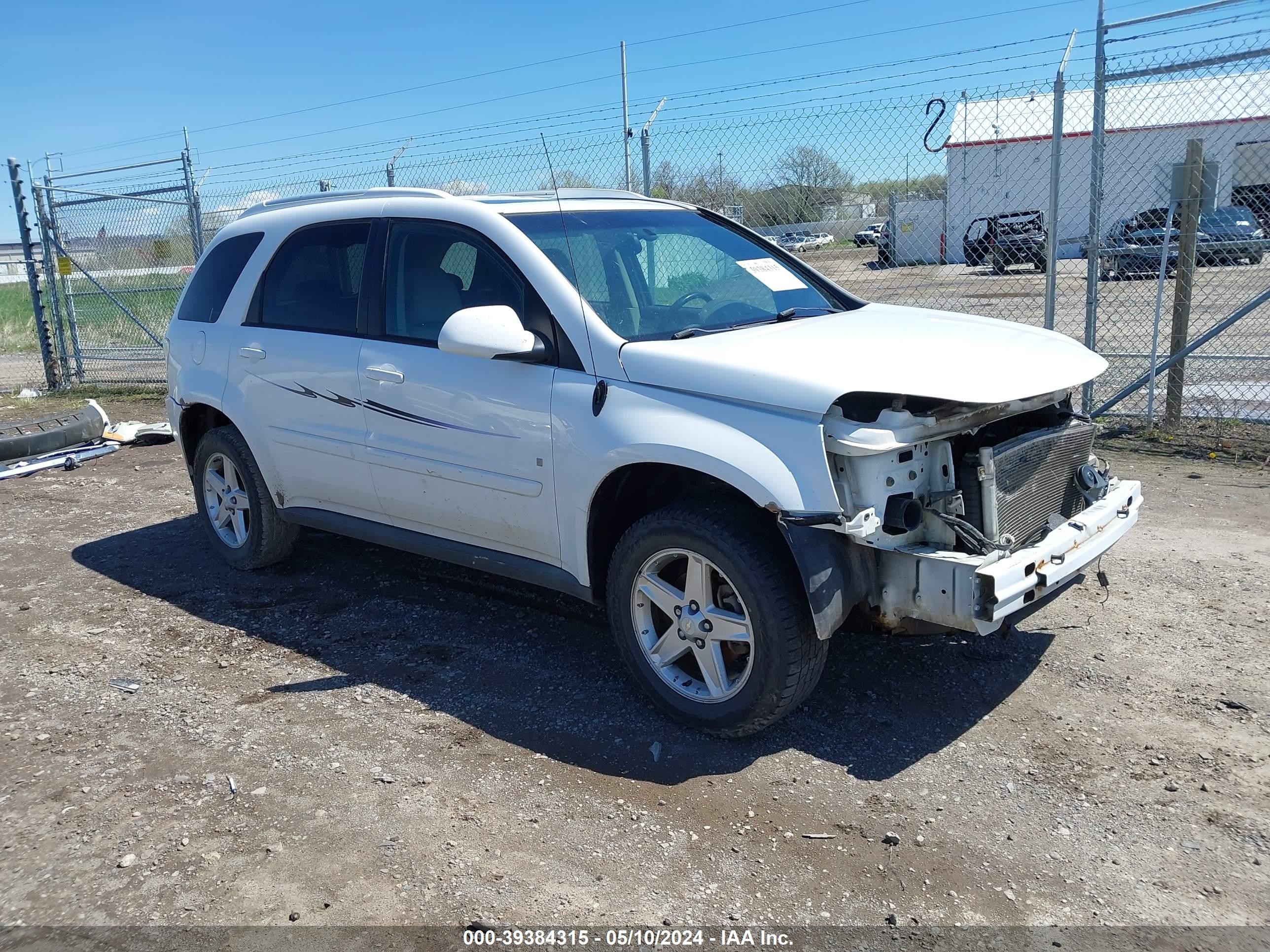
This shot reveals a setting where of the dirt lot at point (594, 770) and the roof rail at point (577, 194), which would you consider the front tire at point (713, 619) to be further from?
the roof rail at point (577, 194)

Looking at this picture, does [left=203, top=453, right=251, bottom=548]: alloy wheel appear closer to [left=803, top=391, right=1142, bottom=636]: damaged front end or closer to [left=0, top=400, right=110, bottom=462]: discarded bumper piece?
[left=803, top=391, right=1142, bottom=636]: damaged front end

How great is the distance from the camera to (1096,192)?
24.9 feet

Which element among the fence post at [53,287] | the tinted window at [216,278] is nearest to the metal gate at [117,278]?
the fence post at [53,287]

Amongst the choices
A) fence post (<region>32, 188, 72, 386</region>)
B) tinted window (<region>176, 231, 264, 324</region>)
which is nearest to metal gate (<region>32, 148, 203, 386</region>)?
fence post (<region>32, 188, 72, 386</region>)

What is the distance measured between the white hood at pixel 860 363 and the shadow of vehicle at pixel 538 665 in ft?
3.59

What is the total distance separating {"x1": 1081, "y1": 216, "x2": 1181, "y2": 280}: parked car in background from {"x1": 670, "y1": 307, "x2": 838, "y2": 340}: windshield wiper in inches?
160

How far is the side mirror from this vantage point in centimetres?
391

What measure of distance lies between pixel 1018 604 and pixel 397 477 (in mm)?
2702

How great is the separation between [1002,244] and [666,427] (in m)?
7.64

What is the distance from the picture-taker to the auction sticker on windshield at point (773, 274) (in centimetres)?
477

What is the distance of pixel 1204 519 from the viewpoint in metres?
5.96

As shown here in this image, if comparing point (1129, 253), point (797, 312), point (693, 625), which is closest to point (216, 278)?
point (797, 312)

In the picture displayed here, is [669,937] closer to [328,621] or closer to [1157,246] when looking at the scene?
[328,621]

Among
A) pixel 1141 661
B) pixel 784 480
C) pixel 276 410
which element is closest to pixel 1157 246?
pixel 1141 661
